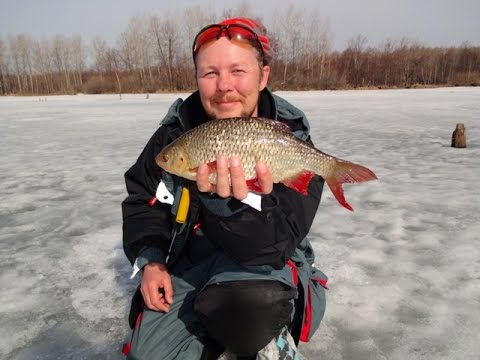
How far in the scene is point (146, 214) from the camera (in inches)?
78.4

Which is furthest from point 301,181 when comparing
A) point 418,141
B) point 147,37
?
point 147,37

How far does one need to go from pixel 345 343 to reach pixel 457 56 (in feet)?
149

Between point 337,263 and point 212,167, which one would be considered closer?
point 212,167

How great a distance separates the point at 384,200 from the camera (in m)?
3.86

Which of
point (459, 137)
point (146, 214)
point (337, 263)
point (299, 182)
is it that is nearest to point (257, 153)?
point (299, 182)

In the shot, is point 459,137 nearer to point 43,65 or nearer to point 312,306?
point 312,306

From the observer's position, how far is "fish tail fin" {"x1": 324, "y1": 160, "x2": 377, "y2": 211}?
1.63 m

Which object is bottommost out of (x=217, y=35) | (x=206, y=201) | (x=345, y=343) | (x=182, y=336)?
(x=345, y=343)

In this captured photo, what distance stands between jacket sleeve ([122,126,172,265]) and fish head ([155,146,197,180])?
348 millimetres

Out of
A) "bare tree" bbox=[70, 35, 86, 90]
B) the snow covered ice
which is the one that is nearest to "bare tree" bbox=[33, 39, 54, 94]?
"bare tree" bbox=[70, 35, 86, 90]

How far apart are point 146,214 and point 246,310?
787 mm

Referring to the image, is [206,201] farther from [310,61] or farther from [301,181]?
[310,61]

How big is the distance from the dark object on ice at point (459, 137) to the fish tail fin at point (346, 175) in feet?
18.1

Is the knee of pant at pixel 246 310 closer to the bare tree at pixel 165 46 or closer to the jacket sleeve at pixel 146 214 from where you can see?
the jacket sleeve at pixel 146 214
